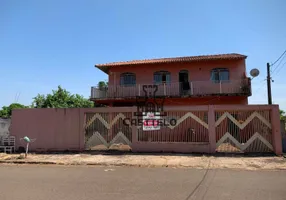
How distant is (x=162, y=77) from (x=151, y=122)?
9198 millimetres

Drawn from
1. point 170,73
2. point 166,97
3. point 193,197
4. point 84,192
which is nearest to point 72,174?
point 84,192

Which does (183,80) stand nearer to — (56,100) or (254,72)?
(254,72)

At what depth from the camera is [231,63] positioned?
20.0 m

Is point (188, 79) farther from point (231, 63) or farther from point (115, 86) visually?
point (115, 86)

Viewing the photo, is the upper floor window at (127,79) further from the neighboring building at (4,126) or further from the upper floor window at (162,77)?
the neighboring building at (4,126)

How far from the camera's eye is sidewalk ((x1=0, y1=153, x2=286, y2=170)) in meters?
9.38

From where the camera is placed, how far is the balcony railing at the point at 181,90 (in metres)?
19.0

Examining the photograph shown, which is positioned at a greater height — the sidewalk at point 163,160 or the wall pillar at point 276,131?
the wall pillar at point 276,131

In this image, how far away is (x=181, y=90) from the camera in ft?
65.5

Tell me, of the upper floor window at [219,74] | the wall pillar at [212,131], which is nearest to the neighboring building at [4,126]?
the wall pillar at [212,131]

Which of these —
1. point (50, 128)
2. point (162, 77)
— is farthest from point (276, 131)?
point (50, 128)

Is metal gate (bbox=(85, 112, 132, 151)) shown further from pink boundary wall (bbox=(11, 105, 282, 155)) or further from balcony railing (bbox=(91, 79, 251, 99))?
balcony railing (bbox=(91, 79, 251, 99))

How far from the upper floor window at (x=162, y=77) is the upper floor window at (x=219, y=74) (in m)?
3.62

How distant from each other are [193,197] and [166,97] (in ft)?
47.2
